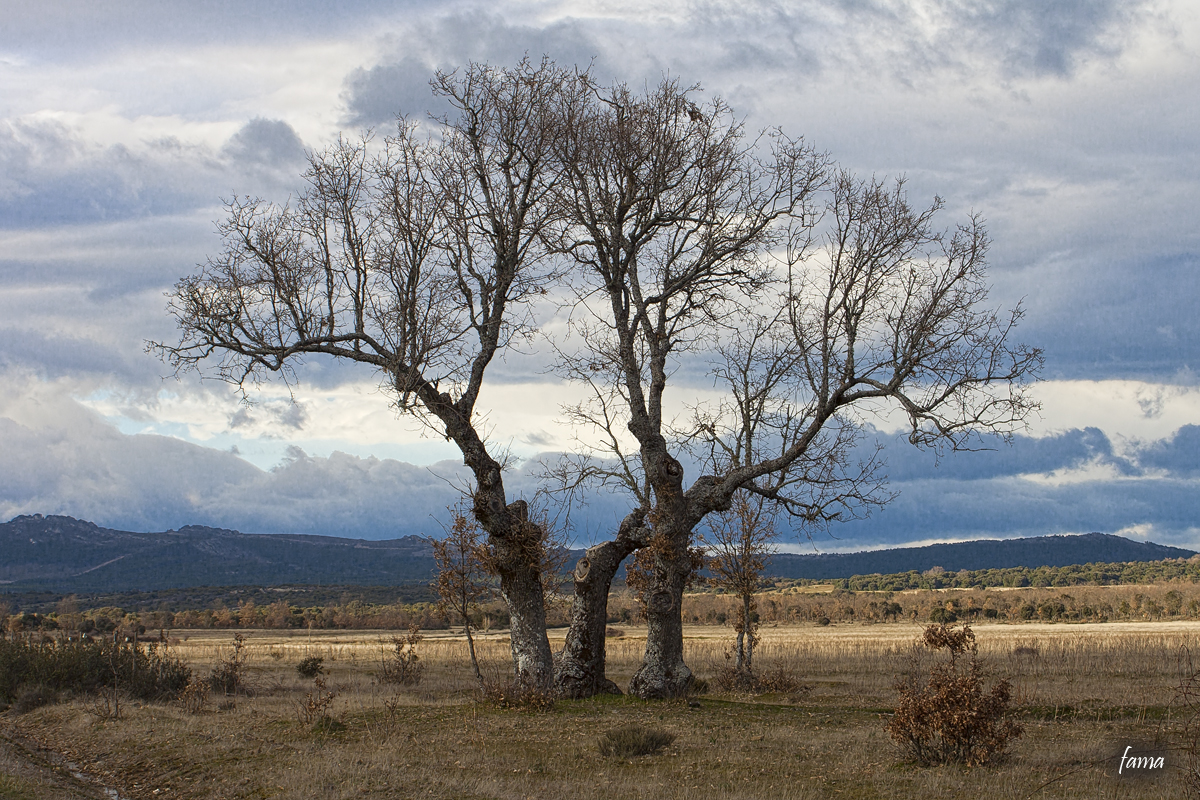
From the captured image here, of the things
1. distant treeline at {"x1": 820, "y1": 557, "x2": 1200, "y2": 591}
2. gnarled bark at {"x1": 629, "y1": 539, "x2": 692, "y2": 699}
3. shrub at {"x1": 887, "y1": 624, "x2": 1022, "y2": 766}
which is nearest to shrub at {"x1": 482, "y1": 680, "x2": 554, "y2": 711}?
gnarled bark at {"x1": 629, "y1": 539, "x2": 692, "y2": 699}

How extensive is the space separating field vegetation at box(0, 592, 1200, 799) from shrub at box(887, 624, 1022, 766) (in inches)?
7.4

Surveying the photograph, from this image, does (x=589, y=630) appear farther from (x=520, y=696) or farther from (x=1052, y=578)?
(x=1052, y=578)

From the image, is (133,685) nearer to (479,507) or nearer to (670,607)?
(479,507)

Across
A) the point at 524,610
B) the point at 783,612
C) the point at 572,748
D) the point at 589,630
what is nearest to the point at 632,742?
the point at 572,748

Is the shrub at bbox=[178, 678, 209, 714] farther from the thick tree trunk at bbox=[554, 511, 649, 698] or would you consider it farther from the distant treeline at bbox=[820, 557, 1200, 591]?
the distant treeline at bbox=[820, 557, 1200, 591]

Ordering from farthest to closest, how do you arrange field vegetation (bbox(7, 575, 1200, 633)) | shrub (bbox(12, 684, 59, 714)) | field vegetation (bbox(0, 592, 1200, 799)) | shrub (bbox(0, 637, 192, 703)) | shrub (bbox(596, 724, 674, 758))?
field vegetation (bbox(7, 575, 1200, 633))
shrub (bbox(0, 637, 192, 703))
shrub (bbox(12, 684, 59, 714))
shrub (bbox(596, 724, 674, 758))
field vegetation (bbox(0, 592, 1200, 799))

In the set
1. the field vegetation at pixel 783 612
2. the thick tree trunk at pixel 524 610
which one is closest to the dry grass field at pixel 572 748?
the thick tree trunk at pixel 524 610

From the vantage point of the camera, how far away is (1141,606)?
70938mm

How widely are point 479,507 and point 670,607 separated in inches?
209

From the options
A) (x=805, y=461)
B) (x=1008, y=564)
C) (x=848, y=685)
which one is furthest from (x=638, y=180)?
(x=1008, y=564)

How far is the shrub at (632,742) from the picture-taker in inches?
588

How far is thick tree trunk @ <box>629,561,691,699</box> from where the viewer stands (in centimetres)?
2244

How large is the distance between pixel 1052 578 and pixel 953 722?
123m

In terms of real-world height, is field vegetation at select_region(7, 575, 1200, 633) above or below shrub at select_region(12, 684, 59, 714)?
below
